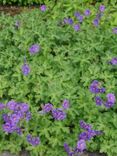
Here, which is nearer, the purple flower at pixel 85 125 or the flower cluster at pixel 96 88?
the purple flower at pixel 85 125

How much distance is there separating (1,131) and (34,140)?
15.5 inches

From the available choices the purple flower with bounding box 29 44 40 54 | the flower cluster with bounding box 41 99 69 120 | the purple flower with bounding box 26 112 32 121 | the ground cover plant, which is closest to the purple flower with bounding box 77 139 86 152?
the ground cover plant

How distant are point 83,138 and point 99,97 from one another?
0.38 m

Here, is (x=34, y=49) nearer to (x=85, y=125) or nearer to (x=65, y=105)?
(x=65, y=105)

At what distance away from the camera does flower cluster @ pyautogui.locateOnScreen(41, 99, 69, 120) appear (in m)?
3.46

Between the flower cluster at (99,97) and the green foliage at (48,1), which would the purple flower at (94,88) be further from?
the green foliage at (48,1)

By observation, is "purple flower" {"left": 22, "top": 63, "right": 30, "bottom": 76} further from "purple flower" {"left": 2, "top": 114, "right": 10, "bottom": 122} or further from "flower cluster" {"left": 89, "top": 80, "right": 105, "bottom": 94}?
"flower cluster" {"left": 89, "top": 80, "right": 105, "bottom": 94}

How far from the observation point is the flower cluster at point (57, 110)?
11.4 ft

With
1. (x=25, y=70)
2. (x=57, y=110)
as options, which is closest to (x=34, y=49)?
(x=25, y=70)

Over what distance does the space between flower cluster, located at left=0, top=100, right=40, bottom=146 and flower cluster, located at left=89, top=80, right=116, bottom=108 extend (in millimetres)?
579

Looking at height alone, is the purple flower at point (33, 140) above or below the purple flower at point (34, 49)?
below

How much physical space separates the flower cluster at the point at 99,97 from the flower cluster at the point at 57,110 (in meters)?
0.25

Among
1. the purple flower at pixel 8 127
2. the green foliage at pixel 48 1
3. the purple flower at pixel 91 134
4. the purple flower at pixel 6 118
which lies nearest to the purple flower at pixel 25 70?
the purple flower at pixel 6 118

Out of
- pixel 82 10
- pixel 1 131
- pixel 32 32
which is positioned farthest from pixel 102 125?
pixel 82 10
